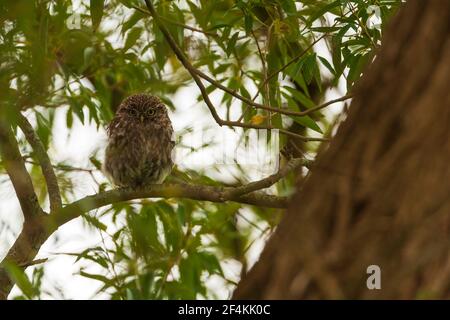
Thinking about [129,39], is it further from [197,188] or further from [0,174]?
[197,188]

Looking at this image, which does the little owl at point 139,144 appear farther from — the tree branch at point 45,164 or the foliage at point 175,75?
the tree branch at point 45,164

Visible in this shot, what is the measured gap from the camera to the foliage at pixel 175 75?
11.9ft

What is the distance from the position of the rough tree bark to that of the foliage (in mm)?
1090

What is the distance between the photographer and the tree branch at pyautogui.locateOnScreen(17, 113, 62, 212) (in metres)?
4.36

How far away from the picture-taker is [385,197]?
192 centimetres

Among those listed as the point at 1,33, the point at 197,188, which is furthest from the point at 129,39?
the point at 1,33

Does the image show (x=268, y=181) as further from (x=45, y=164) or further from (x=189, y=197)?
(x=45, y=164)

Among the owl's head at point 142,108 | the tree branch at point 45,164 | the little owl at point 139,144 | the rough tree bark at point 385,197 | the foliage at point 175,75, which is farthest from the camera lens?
the owl's head at point 142,108

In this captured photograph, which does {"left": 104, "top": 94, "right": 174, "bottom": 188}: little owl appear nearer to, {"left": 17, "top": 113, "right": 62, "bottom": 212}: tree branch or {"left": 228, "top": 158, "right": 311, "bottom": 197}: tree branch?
{"left": 17, "top": 113, "right": 62, "bottom": 212}: tree branch

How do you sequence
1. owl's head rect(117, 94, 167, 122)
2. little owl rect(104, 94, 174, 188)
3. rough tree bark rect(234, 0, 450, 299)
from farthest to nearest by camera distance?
owl's head rect(117, 94, 167, 122) → little owl rect(104, 94, 174, 188) → rough tree bark rect(234, 0, 450, 299)

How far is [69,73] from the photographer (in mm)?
4445

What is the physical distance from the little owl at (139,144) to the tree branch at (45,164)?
85 cm

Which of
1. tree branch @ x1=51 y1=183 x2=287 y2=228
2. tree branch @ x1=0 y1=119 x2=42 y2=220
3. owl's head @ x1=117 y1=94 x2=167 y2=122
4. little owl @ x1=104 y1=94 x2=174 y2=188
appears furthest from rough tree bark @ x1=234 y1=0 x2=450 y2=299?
owl's head @ x1=117 y1=94 x2=167 y2=122

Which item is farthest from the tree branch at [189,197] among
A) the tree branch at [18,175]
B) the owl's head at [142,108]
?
the owl's head at [142,108]
